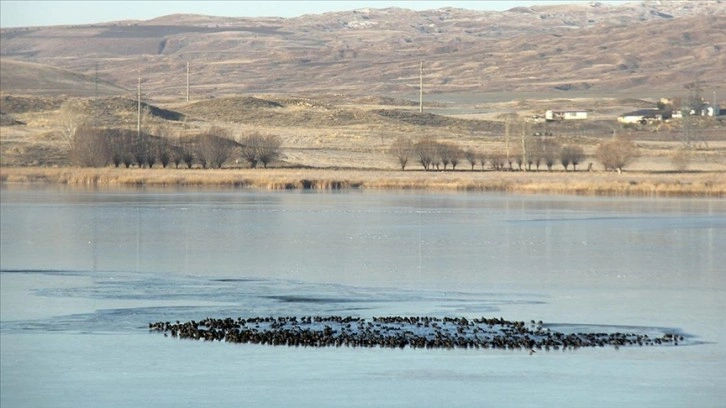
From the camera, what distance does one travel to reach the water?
12.6 meters

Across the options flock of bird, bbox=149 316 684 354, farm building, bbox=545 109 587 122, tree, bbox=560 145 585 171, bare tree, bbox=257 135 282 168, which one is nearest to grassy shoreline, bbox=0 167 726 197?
tree, bbox=560 145 585 171

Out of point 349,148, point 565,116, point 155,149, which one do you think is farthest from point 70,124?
point 565,116

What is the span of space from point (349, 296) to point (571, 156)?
134 ft

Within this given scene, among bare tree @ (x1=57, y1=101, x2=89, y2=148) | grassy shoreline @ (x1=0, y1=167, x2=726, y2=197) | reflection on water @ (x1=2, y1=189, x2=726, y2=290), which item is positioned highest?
bare tree @ (x1=57, y1=101, x2=89, y2=148)

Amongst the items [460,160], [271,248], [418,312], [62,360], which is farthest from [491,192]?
[62,360]

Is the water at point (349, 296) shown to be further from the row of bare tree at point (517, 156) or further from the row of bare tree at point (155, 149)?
the row of bare tree at point (155, 149)

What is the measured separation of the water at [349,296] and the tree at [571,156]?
21.4m

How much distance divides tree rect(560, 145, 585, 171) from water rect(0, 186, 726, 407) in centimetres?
2144

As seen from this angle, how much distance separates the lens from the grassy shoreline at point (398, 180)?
156ft

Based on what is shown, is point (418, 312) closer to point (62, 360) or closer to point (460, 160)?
point (62, 360)

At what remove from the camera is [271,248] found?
25547mm

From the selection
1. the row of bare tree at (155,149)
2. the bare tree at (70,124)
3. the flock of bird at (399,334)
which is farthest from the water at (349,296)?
the bare tree at (70,124)

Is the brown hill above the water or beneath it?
above

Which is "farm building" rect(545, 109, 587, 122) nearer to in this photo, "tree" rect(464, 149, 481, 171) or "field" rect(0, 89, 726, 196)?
"field" rect(0, 89, 726, 196)
